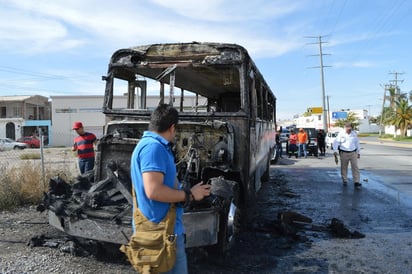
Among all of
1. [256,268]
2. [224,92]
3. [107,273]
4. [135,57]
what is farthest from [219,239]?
[224,92]

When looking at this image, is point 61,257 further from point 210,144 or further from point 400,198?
point 400,198

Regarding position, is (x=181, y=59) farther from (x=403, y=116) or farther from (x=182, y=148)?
(x=403, y=116)

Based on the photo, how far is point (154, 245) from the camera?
2684mm

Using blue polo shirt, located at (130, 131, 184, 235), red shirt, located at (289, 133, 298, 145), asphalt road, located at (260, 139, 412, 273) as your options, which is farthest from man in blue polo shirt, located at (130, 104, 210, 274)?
red shirt, located at (289, 133, 298, 145)

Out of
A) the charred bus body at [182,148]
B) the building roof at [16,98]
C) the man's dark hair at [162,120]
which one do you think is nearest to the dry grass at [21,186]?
the charred bus body at [182,148]

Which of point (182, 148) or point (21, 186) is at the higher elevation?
point (182, 148)

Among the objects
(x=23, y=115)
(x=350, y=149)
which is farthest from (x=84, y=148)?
(x=23, y=115)

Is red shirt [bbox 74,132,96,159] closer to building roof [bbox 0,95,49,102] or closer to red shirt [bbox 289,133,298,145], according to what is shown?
red shirt [bbox 289,133,298,145]

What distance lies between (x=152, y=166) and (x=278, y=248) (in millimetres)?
3547

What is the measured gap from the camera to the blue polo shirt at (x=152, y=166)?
261 centimetres

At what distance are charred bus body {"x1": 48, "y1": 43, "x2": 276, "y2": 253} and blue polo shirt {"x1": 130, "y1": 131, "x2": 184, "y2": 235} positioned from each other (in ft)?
5.40

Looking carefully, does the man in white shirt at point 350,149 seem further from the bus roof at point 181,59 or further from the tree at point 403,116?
the tree at point 403,116

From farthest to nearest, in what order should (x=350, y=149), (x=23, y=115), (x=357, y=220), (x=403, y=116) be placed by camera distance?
(x=403, y=116) < (x=23, y=115) < (x=350, y=149) < (x=357, y=220)

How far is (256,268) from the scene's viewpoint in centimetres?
478
